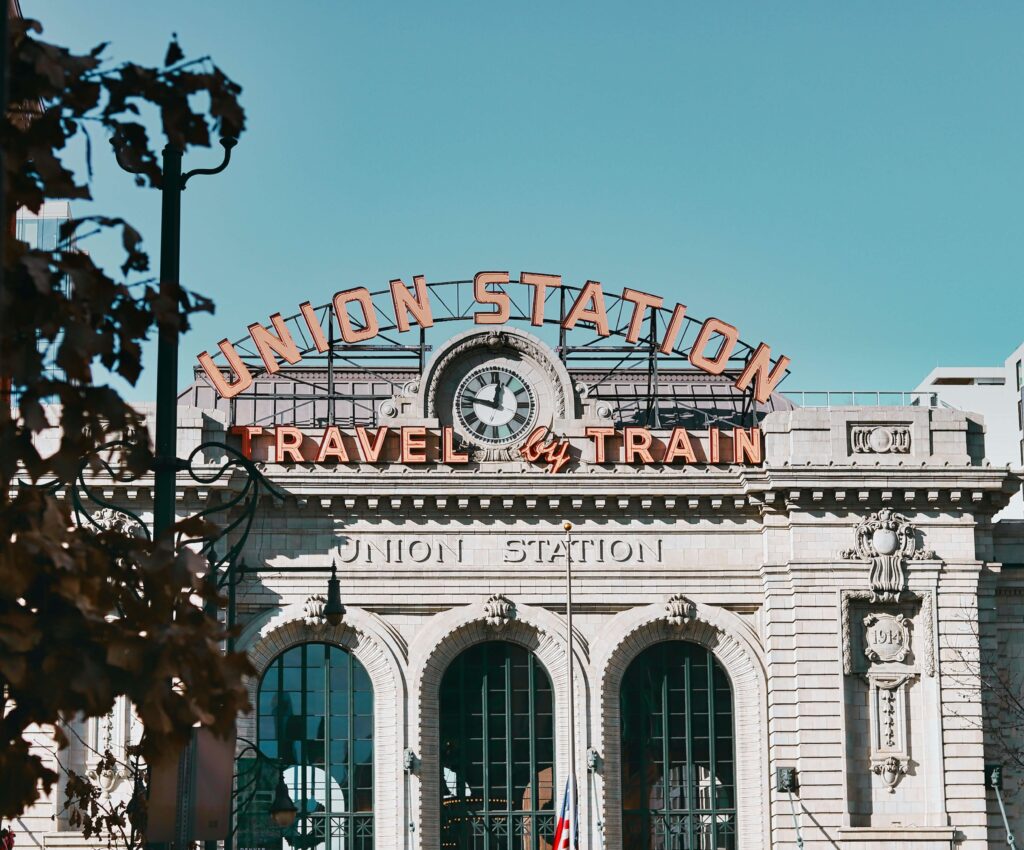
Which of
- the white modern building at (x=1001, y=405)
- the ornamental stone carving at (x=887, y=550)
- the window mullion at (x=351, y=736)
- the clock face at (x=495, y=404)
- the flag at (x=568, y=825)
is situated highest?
the white modern building at (x=1001, y=405)

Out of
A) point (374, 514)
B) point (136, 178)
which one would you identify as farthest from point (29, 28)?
point (374, 514)

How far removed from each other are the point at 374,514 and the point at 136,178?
4426cm

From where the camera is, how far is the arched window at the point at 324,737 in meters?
59.5

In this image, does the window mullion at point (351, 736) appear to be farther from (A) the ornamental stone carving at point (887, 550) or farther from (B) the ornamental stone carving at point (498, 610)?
(A) the ornamental stone carving at point (887, 550)

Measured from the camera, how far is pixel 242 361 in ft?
208

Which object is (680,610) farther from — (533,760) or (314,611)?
(314,611)

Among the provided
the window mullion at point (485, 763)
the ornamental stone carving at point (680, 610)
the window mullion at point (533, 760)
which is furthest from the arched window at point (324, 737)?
the ornamental stone carving at point (680, 610)

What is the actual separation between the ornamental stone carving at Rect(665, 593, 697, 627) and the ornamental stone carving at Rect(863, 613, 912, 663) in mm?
5147

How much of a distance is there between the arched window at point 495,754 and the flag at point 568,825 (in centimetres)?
270

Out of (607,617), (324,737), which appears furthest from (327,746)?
(607,617)

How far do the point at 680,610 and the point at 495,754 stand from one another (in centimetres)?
705

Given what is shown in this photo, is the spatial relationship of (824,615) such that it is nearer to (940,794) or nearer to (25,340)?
(940,794)

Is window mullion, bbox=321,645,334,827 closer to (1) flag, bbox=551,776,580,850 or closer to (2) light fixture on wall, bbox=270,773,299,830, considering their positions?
(1) flag, bbox=551,776,580,850

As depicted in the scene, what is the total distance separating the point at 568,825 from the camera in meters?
56.2
